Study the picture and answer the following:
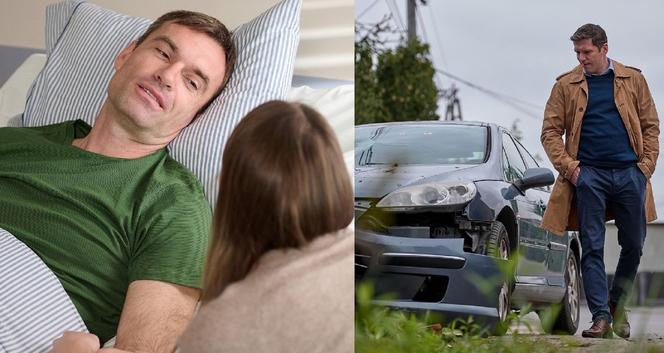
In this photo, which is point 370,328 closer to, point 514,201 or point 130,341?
point 514,201

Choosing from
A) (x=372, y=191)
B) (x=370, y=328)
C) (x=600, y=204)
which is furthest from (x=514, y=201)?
(x=370, y=328)

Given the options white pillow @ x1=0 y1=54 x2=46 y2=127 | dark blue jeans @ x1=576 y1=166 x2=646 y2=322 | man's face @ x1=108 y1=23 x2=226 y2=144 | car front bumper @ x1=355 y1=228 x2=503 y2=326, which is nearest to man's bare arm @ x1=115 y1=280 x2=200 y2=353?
man's face @ x1=108 y1=23 x2=226 y2=144

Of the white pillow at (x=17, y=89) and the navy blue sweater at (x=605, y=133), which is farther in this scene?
the white pillow at (x=17, y=89)

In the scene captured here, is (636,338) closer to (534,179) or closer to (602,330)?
Result: (602,330)

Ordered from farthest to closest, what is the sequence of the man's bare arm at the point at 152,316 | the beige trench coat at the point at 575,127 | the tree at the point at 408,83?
1. the tree at the point at 408,83
2. the beige trench coat at the point at 575,127
3. the man's bare arm at the point at 152,316

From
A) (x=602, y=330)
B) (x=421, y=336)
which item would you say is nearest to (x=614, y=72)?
(x=602, y=330)

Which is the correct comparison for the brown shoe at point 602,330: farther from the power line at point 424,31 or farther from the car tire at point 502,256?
the power line at point 424,31

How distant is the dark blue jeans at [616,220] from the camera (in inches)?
65.1

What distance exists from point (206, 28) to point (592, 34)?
2.59 ft

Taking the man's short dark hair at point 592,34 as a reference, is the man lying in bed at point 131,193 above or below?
below

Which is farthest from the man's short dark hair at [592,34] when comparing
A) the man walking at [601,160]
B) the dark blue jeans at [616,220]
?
the dark blue jeans at [616,220]

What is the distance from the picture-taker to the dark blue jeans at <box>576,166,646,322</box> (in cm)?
165

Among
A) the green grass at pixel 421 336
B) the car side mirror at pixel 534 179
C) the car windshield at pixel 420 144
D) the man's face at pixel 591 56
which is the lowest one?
the green grass at pixel 421 336

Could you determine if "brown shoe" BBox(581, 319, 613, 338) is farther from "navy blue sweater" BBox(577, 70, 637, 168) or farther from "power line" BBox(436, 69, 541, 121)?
"power line" BBox(436, 69, 541, 121)
